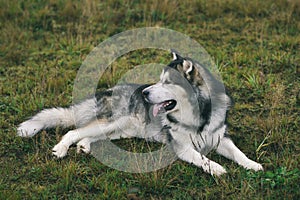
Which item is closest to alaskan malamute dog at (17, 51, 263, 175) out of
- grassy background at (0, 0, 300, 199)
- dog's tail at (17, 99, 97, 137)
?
dog's tail at (17, 99, 97, 137)

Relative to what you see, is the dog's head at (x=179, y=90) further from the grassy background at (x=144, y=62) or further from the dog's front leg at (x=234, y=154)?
the grassy background at (x=144, y=62)

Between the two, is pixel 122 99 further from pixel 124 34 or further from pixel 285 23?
pixel 285 23

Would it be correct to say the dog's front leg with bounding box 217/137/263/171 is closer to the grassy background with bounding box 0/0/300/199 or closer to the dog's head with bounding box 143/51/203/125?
the grassy background with bounding box 0/0/300/199

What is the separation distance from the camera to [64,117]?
18.6 feet

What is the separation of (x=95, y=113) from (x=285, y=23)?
4306mm

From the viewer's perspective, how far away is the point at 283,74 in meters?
6.91

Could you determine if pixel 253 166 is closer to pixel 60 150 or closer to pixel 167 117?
pixel 167 117

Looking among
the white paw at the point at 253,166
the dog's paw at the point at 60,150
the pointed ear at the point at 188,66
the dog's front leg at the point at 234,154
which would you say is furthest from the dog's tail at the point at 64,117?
the white paw at the point at 253,166

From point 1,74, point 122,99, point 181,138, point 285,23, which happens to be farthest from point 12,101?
point 285,23

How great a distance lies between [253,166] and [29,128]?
8.29 ft

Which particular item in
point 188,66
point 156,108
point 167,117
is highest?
point 188,66

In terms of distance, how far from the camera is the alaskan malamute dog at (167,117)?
4984 mm

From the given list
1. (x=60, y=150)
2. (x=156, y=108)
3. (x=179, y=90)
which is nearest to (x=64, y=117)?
(x=60, y=150)

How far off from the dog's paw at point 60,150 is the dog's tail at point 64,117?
380 mm
